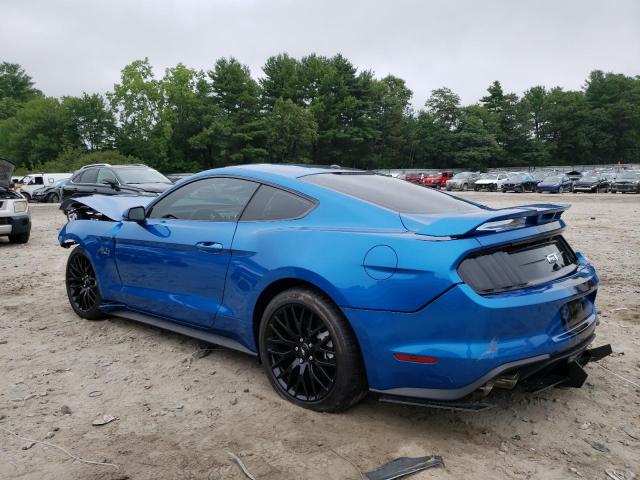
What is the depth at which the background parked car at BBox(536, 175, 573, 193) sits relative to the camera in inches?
1394

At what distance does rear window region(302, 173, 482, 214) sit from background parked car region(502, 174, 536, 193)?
37389mm

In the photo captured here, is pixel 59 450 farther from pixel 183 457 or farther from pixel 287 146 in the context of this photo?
pixel 287 146

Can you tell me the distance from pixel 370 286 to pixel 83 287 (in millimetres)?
3290

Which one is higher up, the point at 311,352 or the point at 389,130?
the point at 389,130

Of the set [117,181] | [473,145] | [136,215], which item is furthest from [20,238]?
[473,145]

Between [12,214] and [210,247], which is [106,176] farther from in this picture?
[210,247]

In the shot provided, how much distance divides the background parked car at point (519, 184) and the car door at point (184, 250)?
37959 millimetres

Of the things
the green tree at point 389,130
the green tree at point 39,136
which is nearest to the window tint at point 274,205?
the green tree at point 39,136

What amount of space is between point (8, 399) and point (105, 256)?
1446mm

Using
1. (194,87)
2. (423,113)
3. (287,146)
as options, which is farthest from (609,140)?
(194,87)

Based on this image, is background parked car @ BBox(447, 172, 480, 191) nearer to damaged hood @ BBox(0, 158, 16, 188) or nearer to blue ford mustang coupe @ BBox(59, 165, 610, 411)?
damaged hood @ BBox(0, 158, 16, 188)

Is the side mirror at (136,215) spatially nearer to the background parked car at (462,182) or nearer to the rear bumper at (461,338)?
the rear bumper at (461,338)

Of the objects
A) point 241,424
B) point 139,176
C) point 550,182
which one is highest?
point 139,176

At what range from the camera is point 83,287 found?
485cm
